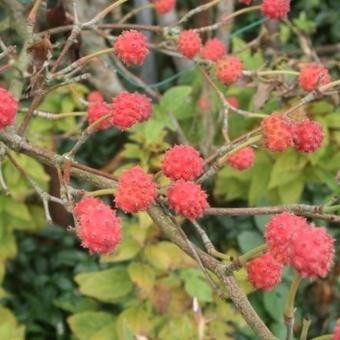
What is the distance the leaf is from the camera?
1.75 metres

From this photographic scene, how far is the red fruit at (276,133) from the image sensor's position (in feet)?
3.22

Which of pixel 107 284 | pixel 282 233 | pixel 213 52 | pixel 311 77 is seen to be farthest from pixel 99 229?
pixel 107 284

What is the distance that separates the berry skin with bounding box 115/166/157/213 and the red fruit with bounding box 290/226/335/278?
9.6 inches

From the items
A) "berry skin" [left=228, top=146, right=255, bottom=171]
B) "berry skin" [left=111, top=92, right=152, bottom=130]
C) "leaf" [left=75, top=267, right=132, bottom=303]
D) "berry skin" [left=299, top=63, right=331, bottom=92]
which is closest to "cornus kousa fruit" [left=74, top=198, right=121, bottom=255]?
"berry skin" [left=111, top=92, right=152, bottom=130]

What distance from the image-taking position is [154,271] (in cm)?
179

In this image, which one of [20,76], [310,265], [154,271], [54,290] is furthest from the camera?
[54,290]

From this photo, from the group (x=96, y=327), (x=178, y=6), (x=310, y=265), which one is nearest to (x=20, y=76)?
(x=310, y=265)

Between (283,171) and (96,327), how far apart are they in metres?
0.66

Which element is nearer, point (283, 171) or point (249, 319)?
point (249, 319)

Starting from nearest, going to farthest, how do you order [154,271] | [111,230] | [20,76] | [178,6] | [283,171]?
[111,230], [20,76], [154,271], [283,171], [178,6]

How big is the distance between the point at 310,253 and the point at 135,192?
0.92ft

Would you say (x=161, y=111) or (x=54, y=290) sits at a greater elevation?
(x=161, y=111)

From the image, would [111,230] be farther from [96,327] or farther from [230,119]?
[230,119]

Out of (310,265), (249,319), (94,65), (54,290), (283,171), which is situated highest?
(94,65)
